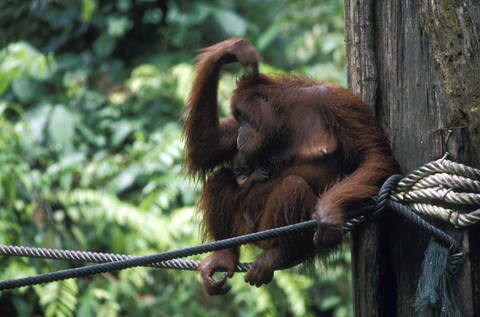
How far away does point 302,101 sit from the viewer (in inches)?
105

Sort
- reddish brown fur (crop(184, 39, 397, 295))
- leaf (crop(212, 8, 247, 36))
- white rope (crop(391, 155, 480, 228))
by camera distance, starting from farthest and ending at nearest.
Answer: leaf (crop(212, 8, 247, 36))
reddish brown fur (crop(184, 39, 397, 295))
white rope (crop(391, 155, 480, 228))

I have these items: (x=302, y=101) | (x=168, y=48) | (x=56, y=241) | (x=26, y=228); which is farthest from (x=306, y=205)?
(x=168, y=48)

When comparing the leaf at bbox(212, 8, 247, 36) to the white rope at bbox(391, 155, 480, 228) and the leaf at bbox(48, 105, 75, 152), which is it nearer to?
the leaf at bbox(48, 105, 75, 152)

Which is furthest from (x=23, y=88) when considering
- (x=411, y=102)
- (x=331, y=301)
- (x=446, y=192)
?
(x=446, y=192)

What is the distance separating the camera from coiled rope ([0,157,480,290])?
1982mm

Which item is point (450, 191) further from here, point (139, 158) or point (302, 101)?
point (139, 158)

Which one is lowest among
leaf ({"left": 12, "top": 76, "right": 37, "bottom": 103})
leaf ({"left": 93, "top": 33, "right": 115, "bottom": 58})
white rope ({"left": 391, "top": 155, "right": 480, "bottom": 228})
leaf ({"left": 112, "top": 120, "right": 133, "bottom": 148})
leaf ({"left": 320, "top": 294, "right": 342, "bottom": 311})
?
leaf ({"left": 320, "top": 294, "right": 342, "bottom": 311})

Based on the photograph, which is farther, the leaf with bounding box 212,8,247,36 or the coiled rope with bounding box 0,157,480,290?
the leaf with bounding box 212,8,247,36

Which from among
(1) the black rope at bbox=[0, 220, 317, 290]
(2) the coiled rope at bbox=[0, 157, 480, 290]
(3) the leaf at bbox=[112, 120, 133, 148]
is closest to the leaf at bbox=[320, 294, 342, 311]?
(3) the leaf at bbox=[112, 120, 133, 148]

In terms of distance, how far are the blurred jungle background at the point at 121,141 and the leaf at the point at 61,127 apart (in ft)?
0.04

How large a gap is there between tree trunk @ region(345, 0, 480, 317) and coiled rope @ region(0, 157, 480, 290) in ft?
0.22

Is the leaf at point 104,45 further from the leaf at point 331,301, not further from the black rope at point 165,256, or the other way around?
the black rope at point 165,256

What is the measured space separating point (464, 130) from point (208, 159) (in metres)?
1.32

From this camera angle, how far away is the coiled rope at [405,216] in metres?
1.98
